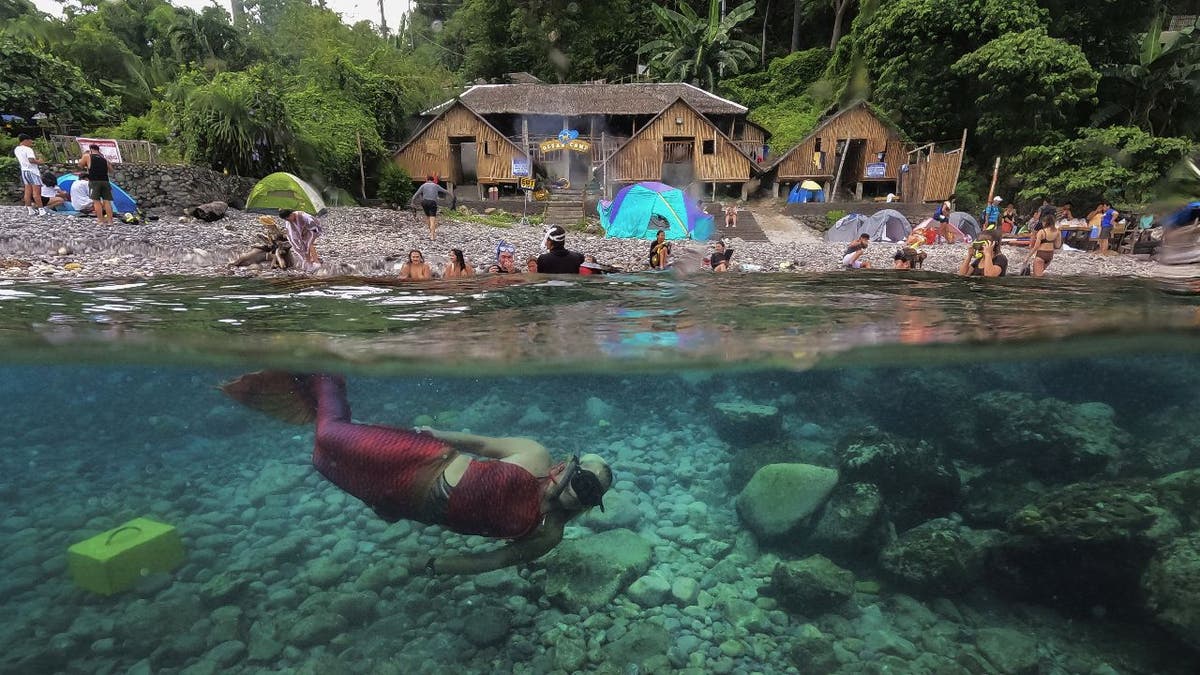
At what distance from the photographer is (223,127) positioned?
851 inches

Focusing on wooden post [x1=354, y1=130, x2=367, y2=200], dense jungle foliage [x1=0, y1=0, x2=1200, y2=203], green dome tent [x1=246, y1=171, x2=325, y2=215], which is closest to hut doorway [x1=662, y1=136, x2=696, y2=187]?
dense jungle foliage [x1=0, y1=0, x2=1200, y2=203]

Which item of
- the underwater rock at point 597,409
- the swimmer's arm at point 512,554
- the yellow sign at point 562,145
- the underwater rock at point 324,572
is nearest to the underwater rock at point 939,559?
the swimmer's arm at point 512,554

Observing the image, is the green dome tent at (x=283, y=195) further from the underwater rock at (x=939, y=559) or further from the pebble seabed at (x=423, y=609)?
the underwater rock at (x=939, y=559)

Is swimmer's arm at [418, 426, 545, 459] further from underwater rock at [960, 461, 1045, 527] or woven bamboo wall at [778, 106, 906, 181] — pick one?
woven bamboo wall at [778, 106, 906, 181]

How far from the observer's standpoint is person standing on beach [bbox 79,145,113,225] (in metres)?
14.7

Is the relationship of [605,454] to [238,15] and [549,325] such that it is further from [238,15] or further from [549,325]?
[238,15]

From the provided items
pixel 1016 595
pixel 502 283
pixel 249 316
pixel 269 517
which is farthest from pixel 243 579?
pixel 1016 595

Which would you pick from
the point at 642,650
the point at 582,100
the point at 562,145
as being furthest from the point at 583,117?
the point at 642,650

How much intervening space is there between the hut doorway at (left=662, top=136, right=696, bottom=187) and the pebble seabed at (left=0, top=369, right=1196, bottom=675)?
25457mm

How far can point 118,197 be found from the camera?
55.9 ft

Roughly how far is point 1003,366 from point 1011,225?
1725 centimetres

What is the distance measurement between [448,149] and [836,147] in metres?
19.6

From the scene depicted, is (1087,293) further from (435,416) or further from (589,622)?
(435,416)

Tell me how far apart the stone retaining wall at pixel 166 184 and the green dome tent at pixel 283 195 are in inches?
74.4
